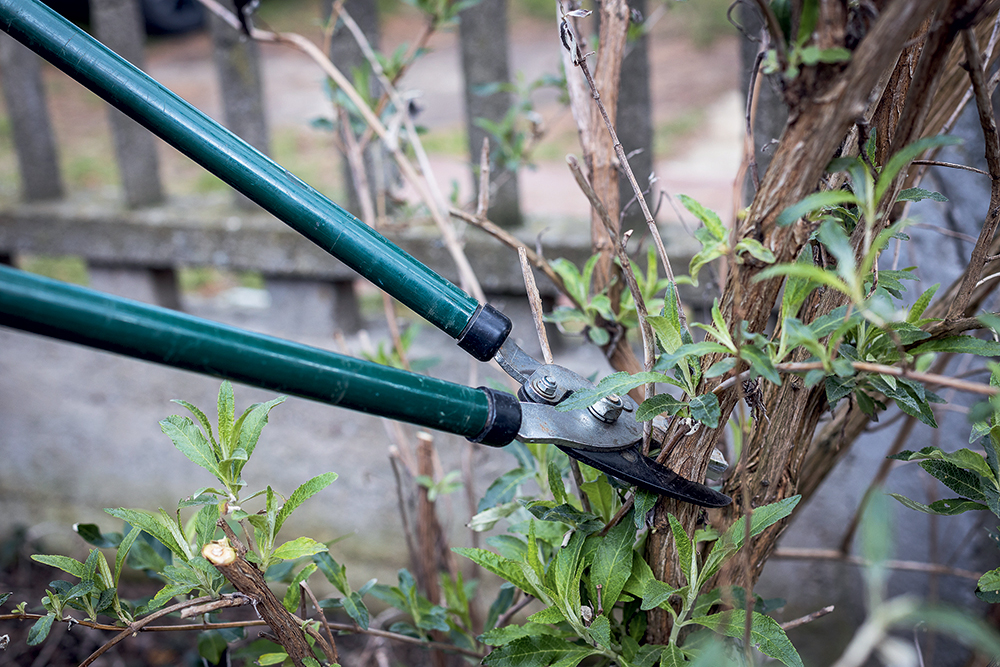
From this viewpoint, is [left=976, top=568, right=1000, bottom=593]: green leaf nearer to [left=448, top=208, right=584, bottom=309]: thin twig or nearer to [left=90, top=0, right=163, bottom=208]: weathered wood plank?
[left=448, top=208, right=584, bottom=309]: thin twig

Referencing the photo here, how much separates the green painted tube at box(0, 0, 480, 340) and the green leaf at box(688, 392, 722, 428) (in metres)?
0.22

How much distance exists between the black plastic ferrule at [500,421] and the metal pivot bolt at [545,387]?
6 centimetres

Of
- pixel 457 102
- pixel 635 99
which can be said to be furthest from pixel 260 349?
pixel 457 102

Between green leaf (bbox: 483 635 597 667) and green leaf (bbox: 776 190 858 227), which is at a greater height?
green leaf (bbox: 776 190 858 227)

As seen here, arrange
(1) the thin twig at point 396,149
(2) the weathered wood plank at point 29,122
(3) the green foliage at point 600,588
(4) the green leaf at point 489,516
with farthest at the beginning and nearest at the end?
(2) the weathered wood plank at point 29,122
(1) the thin twig at point 396,149
(4) the green leaf at point 489,516
(3) the green foliage at point 600,588

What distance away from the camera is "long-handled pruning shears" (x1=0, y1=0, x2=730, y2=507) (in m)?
0.50

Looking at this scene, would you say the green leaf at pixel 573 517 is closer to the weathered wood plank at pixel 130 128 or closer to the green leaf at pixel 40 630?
the green leaf at pixel 40 630

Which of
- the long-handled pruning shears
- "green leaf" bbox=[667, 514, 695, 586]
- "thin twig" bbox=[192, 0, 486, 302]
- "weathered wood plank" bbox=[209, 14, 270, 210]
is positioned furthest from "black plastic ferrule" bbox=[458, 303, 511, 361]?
"weathered wood plank" bbox=[209, 14, 270, 210]

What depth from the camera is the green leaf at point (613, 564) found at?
25.3 inches

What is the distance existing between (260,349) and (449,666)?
1.03 metres

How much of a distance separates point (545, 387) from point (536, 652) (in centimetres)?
24

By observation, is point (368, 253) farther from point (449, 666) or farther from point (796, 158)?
point (449, 666)

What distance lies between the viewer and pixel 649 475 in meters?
0.59

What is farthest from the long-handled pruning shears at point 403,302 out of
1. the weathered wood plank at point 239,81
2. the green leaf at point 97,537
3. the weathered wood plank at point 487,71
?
the weathered wood plank at point 239,81
